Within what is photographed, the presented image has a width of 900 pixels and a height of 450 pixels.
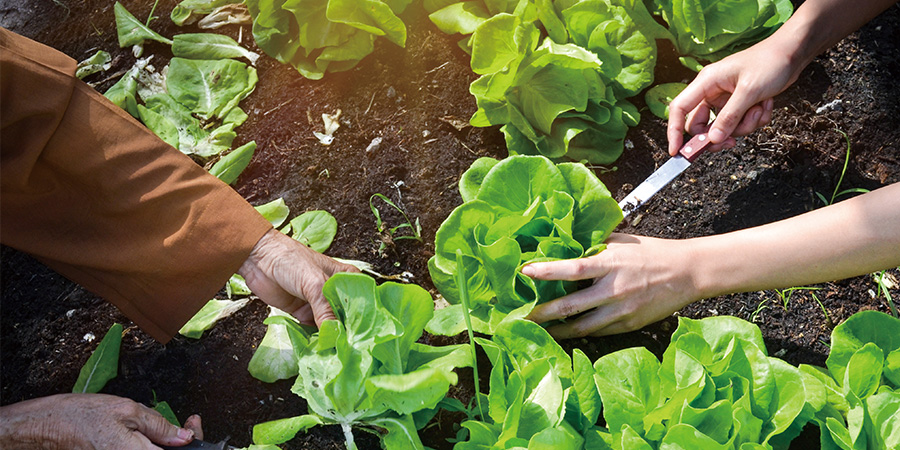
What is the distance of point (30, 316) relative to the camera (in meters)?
1.71

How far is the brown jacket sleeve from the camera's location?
1257 mm

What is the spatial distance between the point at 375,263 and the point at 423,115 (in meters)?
0.47

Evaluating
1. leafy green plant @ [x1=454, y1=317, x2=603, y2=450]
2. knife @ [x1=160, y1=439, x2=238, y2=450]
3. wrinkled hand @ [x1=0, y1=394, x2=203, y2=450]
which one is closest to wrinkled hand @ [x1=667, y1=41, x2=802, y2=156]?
leafy green plant @ [x1=454, y1=317, x2=603, y2=450]

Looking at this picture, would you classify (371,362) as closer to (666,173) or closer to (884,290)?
(666,173)

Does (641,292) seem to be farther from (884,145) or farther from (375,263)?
(884,145)

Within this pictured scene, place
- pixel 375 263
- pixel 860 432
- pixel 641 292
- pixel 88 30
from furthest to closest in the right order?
pixel 88 30 < pixel 375 263 < pixel 641 292 < pixel 860 432

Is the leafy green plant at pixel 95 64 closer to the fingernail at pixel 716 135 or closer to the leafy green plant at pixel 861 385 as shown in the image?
the fingernail at pixel 716 135

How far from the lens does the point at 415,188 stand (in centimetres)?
177

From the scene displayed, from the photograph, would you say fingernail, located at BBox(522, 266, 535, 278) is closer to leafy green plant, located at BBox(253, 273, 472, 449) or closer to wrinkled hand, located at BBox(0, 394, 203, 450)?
leafy green plant, located at BBox(253, 273, 472, 449)

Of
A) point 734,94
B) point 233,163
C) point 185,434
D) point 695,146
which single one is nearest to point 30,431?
point 185,434

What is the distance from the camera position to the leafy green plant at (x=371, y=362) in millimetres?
1104

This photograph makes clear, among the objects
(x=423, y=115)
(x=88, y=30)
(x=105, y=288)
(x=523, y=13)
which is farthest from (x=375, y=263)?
(x=88, y=30)

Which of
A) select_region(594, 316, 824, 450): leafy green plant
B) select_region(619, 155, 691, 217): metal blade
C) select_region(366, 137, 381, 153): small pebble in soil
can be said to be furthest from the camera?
select_region(366, 137, 381, 153): small pebble in soil

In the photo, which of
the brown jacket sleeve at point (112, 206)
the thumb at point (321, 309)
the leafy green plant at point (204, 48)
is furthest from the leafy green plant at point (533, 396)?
the leafy green plant at point (204, 48)
